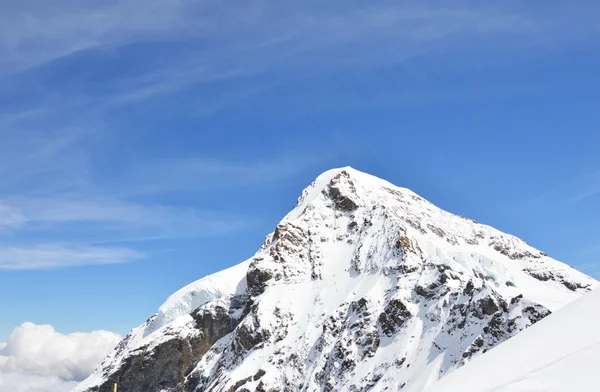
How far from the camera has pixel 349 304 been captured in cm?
12538

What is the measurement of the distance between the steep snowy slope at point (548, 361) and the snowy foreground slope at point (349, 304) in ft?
265

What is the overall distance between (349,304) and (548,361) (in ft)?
385

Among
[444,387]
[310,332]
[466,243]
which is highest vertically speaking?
[466,243]

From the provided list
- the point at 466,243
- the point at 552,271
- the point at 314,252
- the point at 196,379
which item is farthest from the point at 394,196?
the point at 196,379

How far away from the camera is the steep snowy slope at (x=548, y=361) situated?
8.84m

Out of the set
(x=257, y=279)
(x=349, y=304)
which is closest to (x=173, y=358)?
(x=257, y=279)

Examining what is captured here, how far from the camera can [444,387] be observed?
9.56 metres

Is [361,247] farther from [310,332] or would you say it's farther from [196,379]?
[196,379]

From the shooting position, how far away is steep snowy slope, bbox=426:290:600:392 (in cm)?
884

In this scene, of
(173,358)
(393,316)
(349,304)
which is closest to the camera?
(393,316)

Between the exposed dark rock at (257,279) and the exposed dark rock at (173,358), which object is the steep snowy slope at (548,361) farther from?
the exposed dark rock at (173,358)

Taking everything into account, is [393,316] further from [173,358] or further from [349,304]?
[173,358]

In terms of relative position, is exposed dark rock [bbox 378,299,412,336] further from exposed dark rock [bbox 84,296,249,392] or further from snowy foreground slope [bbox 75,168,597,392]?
exposed dark rock [bbox 84,296,249,392]

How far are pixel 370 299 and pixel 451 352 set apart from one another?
27.7 meters
